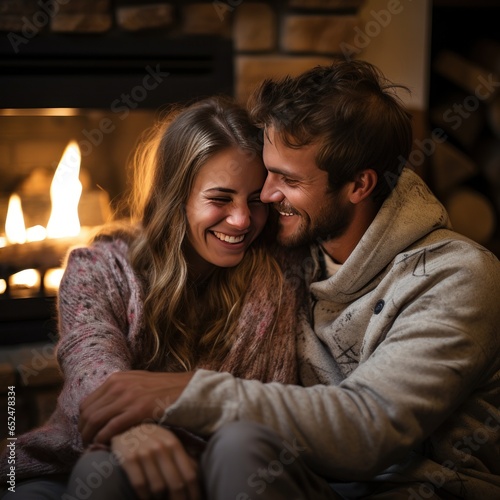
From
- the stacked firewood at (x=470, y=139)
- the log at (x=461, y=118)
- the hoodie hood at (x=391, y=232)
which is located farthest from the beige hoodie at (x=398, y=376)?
the log at (x=461, y=118)

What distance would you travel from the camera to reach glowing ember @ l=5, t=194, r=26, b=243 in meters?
1.95

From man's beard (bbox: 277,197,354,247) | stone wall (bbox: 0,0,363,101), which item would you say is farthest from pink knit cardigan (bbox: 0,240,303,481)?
stone wall (bbox: 0,0,363,101)

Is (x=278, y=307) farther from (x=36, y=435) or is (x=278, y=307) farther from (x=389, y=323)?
(x=36, y=435)

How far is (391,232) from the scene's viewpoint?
1222 millimetres

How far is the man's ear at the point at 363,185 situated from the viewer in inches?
50.5

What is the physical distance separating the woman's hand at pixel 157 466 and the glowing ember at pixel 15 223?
3.74 ft

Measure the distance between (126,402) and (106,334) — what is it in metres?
0.23

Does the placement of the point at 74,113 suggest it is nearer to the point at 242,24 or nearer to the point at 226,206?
the point at 242,24

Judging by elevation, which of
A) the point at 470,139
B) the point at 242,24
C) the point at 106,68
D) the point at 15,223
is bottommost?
the point at 15,223

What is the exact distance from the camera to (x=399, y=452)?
1.01 metres

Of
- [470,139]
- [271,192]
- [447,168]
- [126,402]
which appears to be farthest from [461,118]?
[126,402]

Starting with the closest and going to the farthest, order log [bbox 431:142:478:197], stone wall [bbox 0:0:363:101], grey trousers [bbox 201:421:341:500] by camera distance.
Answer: grey trousers [bbox 201:421:341:500] → stone wall [bbox 0:0:363:101] → log [bbox 431:142:478:197]

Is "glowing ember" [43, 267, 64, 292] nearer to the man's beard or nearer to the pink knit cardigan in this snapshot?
the pink knit cardigan

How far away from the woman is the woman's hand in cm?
26
